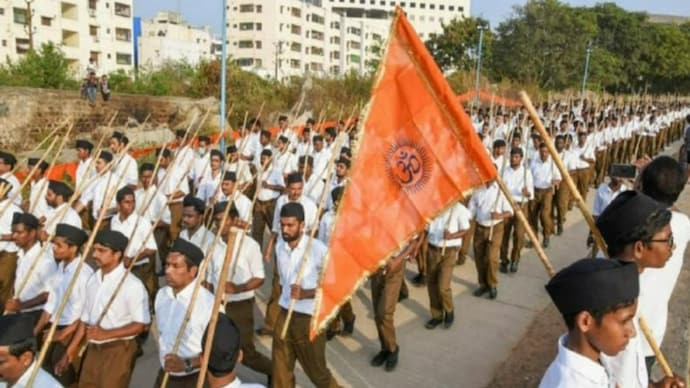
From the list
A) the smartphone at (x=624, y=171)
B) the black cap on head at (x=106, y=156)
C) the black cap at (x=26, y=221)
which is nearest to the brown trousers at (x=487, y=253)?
the smartphone at (x=624, y=171)

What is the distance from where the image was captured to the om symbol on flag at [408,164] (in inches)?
133

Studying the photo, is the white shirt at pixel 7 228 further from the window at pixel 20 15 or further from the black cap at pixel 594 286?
the window at pixel 20 15

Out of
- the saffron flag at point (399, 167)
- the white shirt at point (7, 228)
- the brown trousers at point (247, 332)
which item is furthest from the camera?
the white shirt at point (7, 228)

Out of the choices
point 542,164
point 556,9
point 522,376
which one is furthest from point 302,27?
point 522,376

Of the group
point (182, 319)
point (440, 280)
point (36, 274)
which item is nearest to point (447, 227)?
point (440, 280)

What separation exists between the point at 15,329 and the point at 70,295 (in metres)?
1.23

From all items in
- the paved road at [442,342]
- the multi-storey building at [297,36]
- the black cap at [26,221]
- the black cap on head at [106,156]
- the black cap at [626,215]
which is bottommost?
the paved road at [442,342]

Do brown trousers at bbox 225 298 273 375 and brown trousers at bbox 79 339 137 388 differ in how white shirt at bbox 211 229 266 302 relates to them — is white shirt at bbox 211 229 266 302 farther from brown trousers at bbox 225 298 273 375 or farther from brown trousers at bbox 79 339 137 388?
brown trousers at bbox 79 339 137 388

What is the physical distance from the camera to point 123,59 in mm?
50219

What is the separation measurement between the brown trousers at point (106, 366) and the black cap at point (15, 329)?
1002mm

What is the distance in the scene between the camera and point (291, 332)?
14.4ft

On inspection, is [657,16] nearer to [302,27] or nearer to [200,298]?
[302,27]

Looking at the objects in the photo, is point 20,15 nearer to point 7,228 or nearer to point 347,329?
point 7,228

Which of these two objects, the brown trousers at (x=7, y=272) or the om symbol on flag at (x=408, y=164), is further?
the brown trousers at (x=7, y=272)
